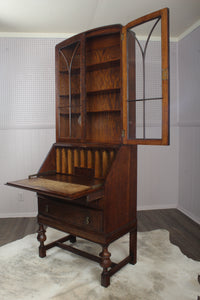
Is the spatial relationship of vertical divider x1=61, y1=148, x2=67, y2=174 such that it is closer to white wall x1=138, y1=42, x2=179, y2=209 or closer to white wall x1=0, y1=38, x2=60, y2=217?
white wall x1=0, y1=38, x2=60, y2=217

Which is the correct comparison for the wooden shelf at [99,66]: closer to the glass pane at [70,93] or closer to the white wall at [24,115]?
the glass pane at [70,93]

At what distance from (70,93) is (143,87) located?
32.5 inches

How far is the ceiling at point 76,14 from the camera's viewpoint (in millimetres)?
2947

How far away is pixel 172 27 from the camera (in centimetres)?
365

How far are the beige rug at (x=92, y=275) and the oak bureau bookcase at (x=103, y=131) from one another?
0.10 meters

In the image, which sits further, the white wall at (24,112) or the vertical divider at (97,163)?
the white wall at (24,112)

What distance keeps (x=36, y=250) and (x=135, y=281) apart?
1103 millimetres

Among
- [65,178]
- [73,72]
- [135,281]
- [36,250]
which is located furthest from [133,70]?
[36,250]

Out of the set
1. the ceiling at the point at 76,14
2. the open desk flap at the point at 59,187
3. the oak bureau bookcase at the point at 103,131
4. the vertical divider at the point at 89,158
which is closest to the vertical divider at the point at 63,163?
the oak bureau bookcase at the point at 103,131

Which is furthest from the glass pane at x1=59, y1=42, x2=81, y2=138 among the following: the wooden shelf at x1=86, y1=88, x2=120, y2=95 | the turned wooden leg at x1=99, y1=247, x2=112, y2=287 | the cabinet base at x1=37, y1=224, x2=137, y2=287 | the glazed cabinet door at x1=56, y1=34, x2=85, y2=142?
the turned wooden leg at x1=99, y1=247, x2=112, y2=287

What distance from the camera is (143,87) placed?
2271 millimetres

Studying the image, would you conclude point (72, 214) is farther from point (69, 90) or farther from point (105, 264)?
point (69, 90)

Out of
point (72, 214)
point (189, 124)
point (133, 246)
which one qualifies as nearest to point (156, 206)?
point (189, 124)

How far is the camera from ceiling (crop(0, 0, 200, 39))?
2.95 metres
